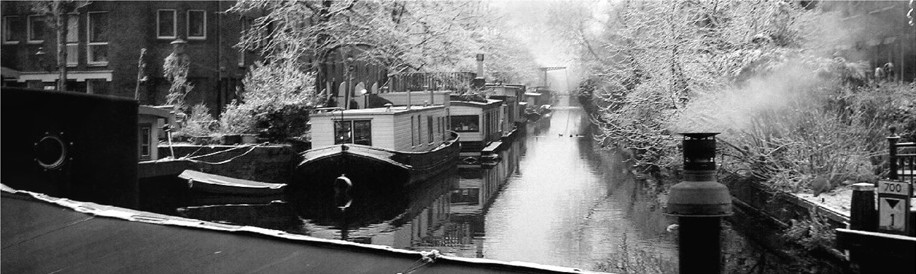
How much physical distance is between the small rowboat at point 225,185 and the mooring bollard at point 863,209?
18.4 ft

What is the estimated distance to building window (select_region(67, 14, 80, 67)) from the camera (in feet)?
15.5

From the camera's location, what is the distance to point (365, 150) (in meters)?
9.19

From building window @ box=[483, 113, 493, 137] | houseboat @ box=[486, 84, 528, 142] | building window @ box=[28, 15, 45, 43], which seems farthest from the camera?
building window @ box=[483, 113, 493, 137]

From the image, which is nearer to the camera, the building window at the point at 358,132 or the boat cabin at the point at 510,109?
the building window at the point at 358,132

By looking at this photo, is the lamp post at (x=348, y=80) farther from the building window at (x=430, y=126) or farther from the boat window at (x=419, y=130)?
the building window at (x=430, y=126)

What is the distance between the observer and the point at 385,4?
7910 millimetres

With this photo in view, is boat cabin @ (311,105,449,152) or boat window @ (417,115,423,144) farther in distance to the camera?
boat window @ (417,115,423,144)

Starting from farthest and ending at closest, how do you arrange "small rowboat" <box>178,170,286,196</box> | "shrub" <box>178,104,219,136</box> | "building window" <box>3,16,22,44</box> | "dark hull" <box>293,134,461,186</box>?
"dark hull" <box>293,134,461,186</box> < "small rowboat" <box>178,170,286,196</box> < "shrub" <box>178,104,219,136</box> < "building window" <box>3,16,22,44</box>

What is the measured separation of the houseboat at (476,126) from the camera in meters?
12.4

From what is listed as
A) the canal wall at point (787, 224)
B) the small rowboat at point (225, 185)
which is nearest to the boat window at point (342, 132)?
the small rowboat at point (225, 185)

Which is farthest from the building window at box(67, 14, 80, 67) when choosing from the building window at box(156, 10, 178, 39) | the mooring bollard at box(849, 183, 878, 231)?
the mooring bollard at box(849, 183, 878, 231)

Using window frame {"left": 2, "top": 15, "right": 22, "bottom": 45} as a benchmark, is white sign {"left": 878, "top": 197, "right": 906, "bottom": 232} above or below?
below

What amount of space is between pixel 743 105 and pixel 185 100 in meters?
4.16

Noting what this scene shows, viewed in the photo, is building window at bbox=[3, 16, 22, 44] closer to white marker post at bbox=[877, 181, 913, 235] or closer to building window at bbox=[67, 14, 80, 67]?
building window at bbox=[67, 14, 80, 67]
